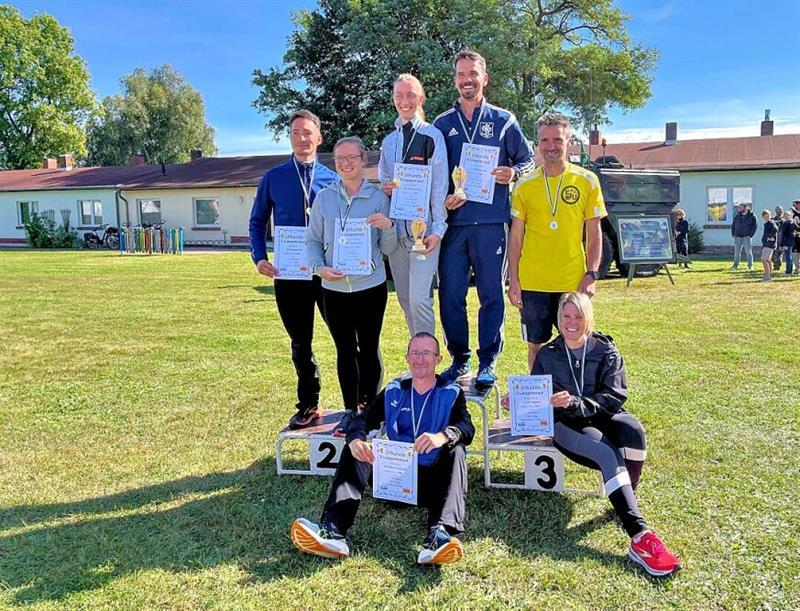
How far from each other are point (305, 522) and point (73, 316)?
839 centimetres

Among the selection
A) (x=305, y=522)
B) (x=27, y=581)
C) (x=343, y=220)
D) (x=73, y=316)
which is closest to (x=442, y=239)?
(x=343, y=220)

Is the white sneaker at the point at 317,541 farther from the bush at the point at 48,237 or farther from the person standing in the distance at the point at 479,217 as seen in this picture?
the bush at the point at 48,237

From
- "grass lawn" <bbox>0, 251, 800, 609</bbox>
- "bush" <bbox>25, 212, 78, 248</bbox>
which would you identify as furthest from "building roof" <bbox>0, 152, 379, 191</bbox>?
"grass lawn" <bbox>0, 251, 800, 609</bbox>

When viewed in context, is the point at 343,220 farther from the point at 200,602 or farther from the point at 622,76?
the point at 622,76

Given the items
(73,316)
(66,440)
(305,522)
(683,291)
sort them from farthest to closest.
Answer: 1. (683,291)
2. (73,316)
3. (66,440)
4. (305,522)

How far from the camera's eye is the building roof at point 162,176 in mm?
28844

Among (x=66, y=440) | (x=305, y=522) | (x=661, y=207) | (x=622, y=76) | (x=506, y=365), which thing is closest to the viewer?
(x=305, y=522)

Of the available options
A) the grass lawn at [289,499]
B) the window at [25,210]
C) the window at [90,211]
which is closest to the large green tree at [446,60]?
the window at [90,211]

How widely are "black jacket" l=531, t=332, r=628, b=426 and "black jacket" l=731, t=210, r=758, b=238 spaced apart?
13.2m

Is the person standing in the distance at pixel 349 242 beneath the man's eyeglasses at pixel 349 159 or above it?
beneath

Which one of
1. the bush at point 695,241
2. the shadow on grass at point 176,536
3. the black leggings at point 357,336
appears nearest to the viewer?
the shadow on grass at point 176,536

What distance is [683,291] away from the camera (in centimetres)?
1159

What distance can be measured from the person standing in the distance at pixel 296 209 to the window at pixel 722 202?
23.3 m

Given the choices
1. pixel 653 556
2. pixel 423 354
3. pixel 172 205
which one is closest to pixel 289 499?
pixel 423 354
